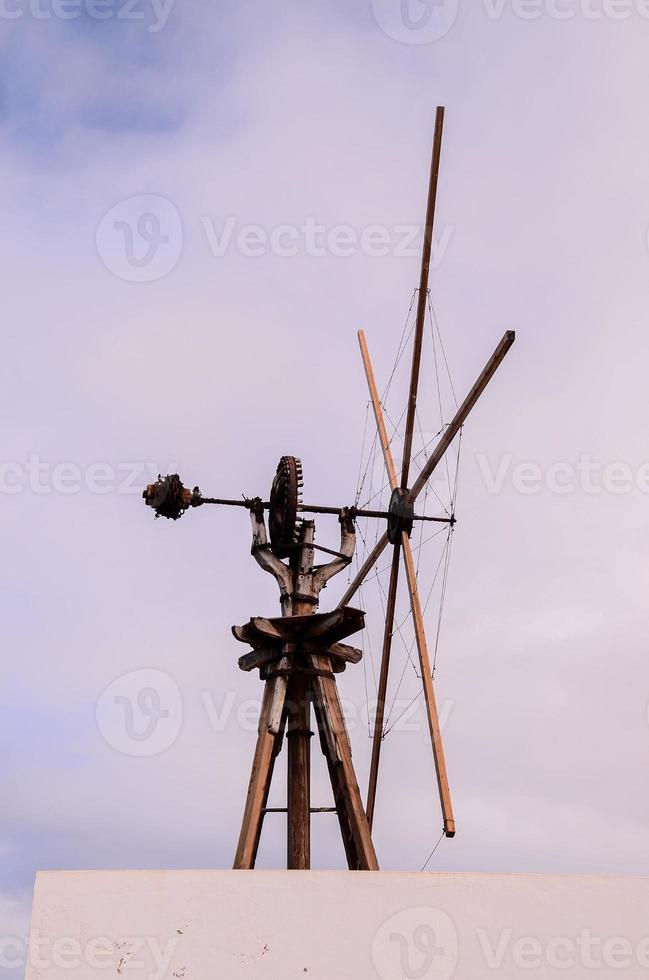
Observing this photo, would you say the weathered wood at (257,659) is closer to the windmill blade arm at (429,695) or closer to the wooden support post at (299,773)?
the wooden support post at (299,773)

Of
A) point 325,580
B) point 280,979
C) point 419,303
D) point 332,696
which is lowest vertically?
point 280,979

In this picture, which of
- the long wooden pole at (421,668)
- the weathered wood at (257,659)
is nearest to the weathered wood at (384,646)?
the long wooden pole at (421,668)

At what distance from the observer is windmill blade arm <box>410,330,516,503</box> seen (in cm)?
1095

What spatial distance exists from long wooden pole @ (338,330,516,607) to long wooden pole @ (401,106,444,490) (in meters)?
0.37

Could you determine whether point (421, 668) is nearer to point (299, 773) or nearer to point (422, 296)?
point (299, 773)

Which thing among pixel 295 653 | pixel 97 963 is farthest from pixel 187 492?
pixel 97 963

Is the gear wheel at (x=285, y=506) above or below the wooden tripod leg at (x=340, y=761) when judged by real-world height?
above

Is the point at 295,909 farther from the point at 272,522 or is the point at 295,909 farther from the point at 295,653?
the point at 272,522

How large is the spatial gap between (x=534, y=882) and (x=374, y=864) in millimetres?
1417

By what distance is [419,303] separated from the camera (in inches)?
491

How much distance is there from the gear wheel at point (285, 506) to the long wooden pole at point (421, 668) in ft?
3.95

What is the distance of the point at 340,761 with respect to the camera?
415 inches

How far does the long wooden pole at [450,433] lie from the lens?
1098 cm

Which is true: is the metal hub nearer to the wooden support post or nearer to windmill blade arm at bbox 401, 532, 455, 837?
windmill blade arm at bbox 401, 532, 455, 837
